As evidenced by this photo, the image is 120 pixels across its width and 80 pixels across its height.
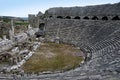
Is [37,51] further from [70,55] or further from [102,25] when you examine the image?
[102,25]

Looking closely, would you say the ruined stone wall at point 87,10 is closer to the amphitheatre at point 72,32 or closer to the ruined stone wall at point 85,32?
the amphitheatre at point 72,32

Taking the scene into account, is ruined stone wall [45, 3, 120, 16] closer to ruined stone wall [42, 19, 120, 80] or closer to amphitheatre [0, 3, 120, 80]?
amphitheatre [0, 3, 120, 80]

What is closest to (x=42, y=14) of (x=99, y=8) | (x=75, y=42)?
(x=99, y=8)

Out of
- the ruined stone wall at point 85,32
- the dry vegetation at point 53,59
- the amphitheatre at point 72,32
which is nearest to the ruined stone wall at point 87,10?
the amphitheatre at point 72,32

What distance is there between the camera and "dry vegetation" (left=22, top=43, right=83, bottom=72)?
23531 millimetres

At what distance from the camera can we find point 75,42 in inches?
1452

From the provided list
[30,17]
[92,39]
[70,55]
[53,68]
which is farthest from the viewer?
[30,17]

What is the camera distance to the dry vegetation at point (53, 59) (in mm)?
23531

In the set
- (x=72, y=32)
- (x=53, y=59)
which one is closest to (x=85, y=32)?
(x=72, y=32)

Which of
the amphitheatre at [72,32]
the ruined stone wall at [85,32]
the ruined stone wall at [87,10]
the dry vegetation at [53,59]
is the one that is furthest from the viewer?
the ruined stone wall at [87,10]

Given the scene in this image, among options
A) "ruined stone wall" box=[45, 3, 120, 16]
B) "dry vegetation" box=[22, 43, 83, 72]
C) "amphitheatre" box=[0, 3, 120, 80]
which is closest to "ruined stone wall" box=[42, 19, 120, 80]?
"amphitheatre" box=[0, 3, 120, 80]

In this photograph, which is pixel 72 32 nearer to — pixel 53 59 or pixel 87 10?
pixel 87 10

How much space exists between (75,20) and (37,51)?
1584 centimetres

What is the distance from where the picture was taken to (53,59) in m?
27.0
